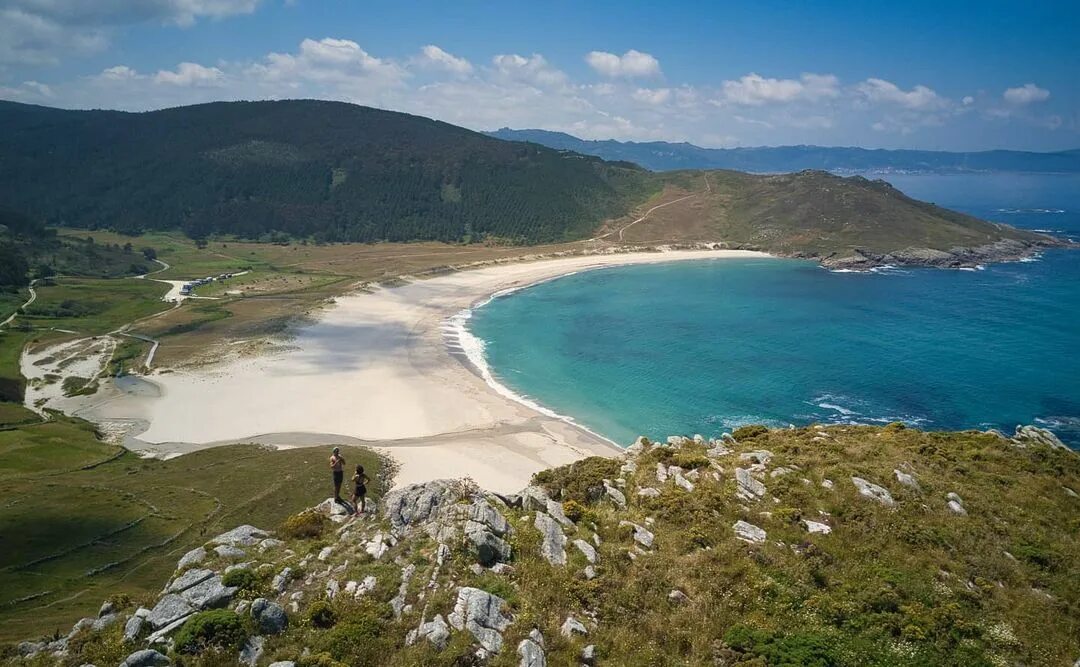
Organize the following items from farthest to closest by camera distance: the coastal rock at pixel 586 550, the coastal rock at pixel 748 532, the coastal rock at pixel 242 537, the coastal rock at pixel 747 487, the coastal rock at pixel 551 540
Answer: the coastal rock at pixel 747 487, the coastal rock at pixel 242 537, the coastal rock at pixel 748 532, the coastal rock at pixel 586 550, the coastal rock at pixel 551 540

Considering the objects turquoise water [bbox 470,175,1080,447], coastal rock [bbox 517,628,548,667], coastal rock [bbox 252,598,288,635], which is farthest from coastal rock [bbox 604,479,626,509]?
turquoise water [bbox 470,175,1080,447]

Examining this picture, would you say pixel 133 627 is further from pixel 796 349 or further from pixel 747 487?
pixel 796 349

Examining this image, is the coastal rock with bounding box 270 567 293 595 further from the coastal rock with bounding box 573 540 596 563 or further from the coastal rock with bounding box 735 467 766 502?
the coastal rock with bounding box 735 467 766 502

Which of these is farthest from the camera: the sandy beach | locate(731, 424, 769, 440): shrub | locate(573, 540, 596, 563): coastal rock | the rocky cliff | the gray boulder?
the sandy beach

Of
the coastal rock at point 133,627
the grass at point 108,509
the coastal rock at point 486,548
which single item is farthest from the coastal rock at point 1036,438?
the grass at point 108,509

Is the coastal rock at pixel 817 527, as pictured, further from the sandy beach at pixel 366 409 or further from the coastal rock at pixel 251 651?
the sandy beach at pixel 366 409

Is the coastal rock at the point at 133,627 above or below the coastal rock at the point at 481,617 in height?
below

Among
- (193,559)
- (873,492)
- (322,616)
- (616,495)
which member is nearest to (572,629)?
(322,616)
